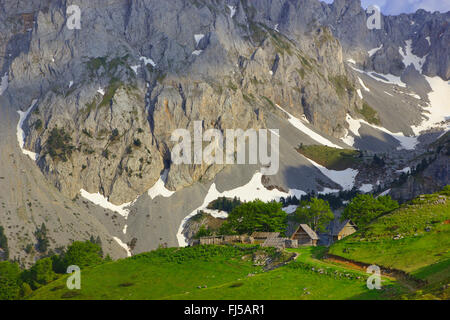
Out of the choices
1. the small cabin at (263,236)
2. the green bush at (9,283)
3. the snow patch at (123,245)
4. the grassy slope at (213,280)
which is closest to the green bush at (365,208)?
the small cabin at (263,236)

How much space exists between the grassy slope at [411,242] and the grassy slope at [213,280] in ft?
12.5

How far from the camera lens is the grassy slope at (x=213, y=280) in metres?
46.7

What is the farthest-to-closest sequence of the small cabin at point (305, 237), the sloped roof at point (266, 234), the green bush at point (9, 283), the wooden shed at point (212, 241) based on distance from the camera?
the small cabin at point (305, 237) < the sloped roof at point (266, 234) < the wooden shed at point (212, 241) < the green bush at point (9, 283)

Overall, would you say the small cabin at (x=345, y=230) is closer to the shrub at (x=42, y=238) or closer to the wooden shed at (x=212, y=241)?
the wooden shed at (x=212, y=241)

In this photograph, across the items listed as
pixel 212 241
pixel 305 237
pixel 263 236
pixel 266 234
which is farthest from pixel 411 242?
pixel 266 234

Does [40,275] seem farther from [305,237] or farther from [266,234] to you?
[305,237]

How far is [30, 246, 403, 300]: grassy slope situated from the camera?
4669 centimetres

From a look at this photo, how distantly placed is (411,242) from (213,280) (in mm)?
21019

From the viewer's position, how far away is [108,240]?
19062 centimetres

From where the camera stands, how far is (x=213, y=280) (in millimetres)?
59125

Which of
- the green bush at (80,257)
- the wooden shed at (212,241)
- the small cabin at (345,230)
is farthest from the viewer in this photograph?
the small cabin at (345,230)
